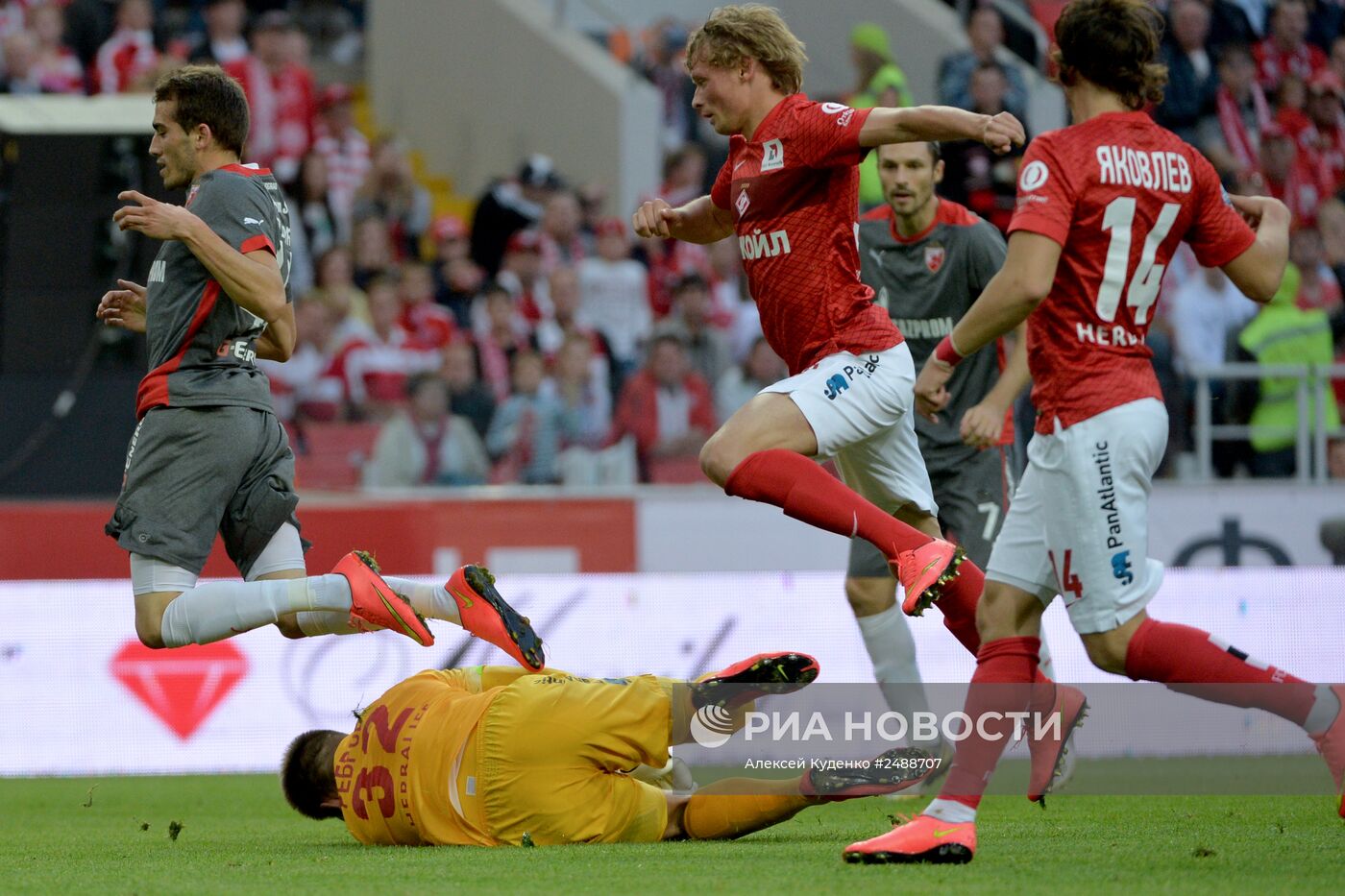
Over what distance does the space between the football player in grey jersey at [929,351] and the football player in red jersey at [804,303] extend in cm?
118

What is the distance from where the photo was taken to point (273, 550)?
5.53 metres

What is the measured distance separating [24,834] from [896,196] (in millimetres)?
3891

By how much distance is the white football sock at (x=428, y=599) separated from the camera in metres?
5.12

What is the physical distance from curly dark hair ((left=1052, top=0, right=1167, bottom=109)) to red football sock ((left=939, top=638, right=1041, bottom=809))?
4.62 feet

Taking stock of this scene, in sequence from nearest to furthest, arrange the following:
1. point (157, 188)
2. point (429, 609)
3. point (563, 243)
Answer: point (429, 609)
point (157, 188)
point (563, 243)

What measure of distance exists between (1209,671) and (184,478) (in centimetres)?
304

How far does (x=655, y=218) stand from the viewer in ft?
18.5

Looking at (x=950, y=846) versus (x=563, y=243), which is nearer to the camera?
(x=950, y=846)

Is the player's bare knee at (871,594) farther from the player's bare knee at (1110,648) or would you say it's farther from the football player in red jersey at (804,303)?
the player's bare knee at (1110,648)

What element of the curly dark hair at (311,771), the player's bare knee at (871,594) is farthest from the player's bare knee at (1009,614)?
the player's bare knee at (871,594)

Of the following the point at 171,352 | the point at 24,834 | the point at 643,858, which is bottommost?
the point at 24,834

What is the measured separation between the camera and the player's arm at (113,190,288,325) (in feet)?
16.7

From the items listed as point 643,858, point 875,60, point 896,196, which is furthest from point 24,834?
point 875,60

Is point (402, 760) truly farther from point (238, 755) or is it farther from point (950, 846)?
point (238, 755)
